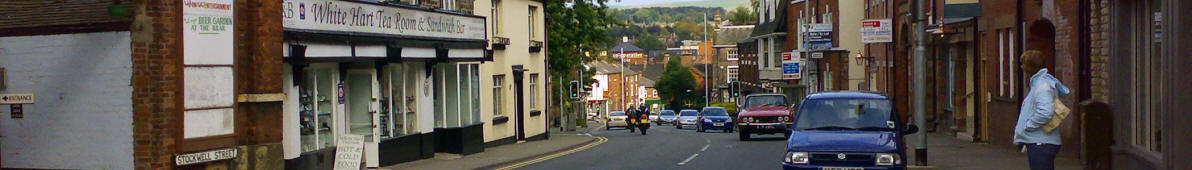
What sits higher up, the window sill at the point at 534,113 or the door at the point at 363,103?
the door at the point at 363,103

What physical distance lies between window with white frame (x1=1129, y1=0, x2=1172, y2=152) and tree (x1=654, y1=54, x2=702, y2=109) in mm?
117191

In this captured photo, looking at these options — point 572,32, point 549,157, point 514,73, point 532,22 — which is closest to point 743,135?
point 514,73

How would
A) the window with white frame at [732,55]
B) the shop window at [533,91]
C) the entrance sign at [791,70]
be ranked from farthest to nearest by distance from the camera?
the window with white frame at [732,55], the entrance sign at [791,70], the shop window at [533,91]

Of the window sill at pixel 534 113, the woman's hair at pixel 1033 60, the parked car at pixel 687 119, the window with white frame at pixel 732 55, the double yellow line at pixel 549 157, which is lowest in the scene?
the parked car at pixel 687 119

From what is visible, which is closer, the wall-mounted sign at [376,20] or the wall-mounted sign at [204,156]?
the wall-mounted sign at [204,156]

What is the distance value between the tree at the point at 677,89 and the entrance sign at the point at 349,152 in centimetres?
11466

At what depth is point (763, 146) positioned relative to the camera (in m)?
30.8

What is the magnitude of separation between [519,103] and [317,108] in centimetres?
1442

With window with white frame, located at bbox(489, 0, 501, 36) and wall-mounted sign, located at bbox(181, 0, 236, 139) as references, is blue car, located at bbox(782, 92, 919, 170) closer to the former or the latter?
wall-mounted sign, located at bbox(181, 0, 236, 139)

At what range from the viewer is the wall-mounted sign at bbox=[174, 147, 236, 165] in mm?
16812

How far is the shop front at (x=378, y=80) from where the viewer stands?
2000cm

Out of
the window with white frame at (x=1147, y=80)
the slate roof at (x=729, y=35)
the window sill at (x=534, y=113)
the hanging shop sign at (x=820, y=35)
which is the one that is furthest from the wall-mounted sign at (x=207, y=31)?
the slate roof at (x=729, y=35)

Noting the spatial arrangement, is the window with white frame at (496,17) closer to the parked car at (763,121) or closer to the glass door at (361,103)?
the parked car at (763,121)

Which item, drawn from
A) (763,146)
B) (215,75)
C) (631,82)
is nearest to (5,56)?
(215,75)
